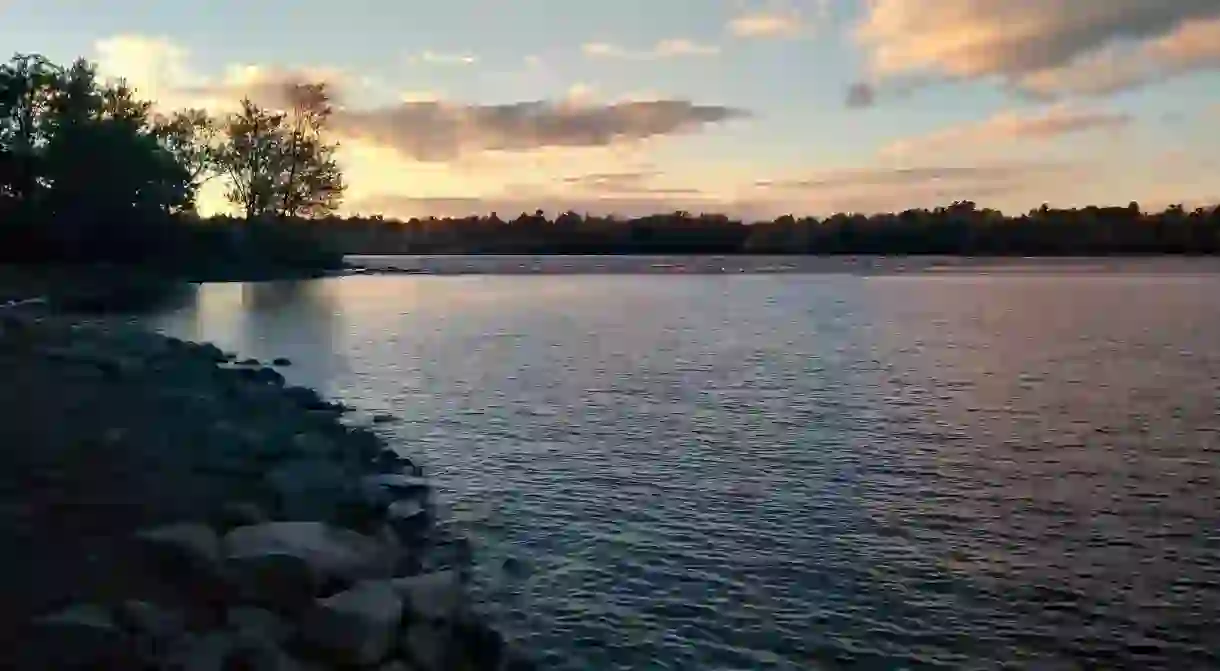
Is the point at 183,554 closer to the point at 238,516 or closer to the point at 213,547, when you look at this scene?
the point at 213,547

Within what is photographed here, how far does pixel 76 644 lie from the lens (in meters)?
8.37

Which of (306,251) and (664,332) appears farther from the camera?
(306,251)

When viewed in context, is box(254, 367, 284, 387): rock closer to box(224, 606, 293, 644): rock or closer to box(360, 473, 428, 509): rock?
box(360, 473, 428, 509): rock

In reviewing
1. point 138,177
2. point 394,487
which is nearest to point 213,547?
point 394,487

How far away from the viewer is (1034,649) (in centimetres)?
1121

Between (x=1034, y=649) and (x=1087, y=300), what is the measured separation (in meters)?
58.9

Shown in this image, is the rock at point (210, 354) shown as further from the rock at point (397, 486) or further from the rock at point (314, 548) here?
the rock at point (314, 548)

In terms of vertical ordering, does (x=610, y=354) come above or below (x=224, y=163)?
below

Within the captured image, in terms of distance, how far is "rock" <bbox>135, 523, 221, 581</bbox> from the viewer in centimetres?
1045

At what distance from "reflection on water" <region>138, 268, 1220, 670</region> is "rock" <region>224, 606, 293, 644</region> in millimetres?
2816

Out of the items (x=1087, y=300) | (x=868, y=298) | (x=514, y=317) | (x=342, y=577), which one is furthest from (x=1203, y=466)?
(x=868, y=298)

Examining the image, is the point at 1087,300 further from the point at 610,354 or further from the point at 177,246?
the point at 177,246

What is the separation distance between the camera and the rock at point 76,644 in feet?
26.8

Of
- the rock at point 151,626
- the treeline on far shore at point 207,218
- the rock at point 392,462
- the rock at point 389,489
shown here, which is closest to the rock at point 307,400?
the rock at point 392,462
